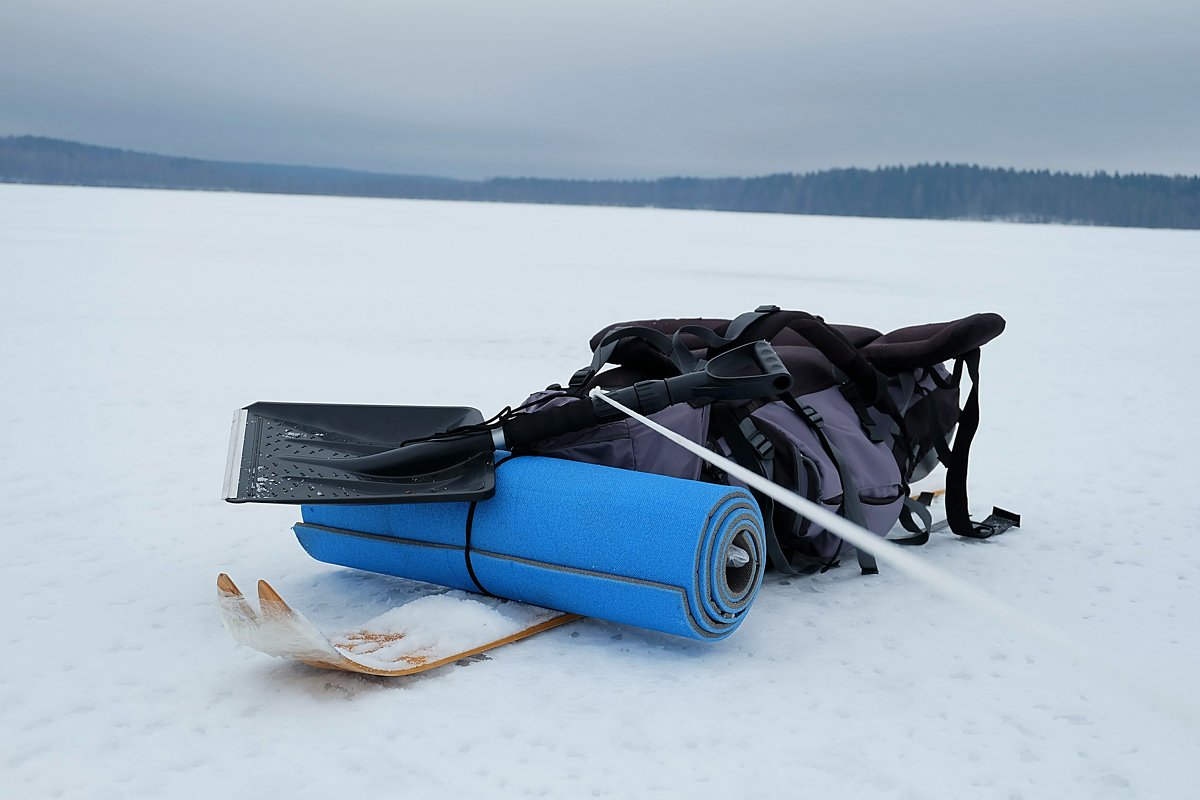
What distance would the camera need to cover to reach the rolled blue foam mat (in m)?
2.18

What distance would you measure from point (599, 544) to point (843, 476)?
32.9 inches

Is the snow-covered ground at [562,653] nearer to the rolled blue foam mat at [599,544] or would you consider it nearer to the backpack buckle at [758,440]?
the rolled blue foam mat at [599,544]

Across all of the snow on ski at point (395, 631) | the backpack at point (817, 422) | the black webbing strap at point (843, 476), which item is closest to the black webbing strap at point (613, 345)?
the backpack at point (817, 422)

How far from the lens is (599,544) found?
2.24 metres

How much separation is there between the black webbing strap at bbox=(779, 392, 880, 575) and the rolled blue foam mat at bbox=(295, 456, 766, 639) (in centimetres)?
50

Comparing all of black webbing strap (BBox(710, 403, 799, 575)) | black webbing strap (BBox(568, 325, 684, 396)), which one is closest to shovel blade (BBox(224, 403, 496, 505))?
black webbing strap (BBox(568, 325, 684, 396))

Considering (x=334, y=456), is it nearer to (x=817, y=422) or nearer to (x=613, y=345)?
(x=613, y=345)

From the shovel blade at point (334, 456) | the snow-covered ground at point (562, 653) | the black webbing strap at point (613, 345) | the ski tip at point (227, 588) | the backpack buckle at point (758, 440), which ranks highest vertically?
the black webbing strap at point (613, 345)

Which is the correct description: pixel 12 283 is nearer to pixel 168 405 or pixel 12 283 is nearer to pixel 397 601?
pixel 168 405

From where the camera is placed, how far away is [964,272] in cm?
1908

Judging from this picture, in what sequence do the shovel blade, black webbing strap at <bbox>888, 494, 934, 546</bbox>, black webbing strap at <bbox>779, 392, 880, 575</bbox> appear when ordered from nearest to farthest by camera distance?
the shovel blade
black webbing strap at <bbox>779, 392, 880, 575</bbox>
black webbing strap at <bbox>888, 494, 934, 546</bbox>

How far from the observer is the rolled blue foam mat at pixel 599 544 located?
2.18 metres

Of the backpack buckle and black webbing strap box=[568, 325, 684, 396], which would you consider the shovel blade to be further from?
the backpack buckle

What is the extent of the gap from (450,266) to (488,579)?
578 inches
